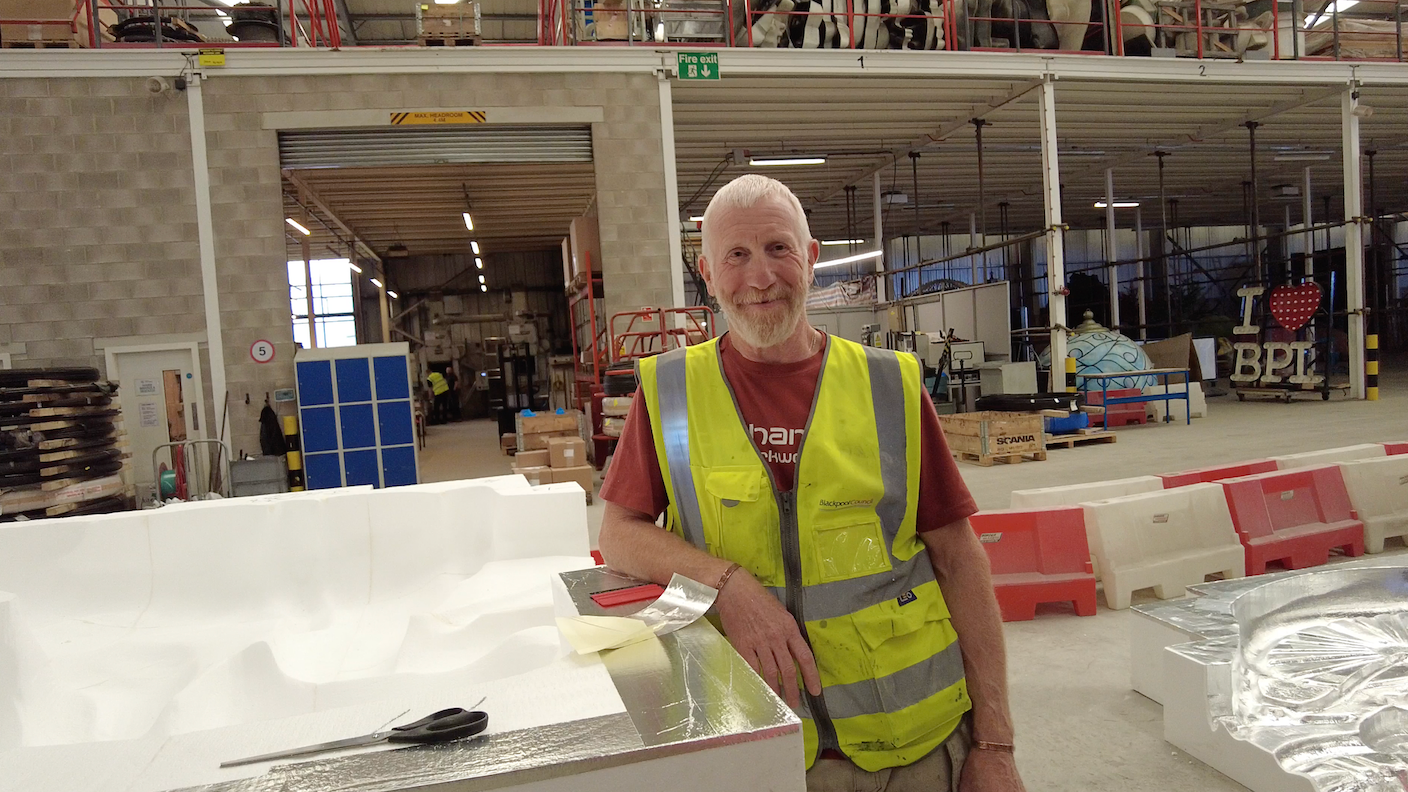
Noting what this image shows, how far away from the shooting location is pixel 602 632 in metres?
1.62

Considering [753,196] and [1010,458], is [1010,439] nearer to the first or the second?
[1010,458]

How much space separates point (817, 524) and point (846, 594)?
0.56ft

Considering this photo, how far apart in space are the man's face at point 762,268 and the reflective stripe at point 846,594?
0.58 m

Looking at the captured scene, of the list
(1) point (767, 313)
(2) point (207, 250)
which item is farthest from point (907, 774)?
(2) point (207, 250)

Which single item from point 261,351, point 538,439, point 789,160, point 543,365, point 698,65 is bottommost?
point 538,439

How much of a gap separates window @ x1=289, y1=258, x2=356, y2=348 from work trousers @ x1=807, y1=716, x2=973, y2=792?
95.1 ft

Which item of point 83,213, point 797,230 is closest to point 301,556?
point 797,230

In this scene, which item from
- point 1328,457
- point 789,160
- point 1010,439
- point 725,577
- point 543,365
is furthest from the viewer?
point 543,365

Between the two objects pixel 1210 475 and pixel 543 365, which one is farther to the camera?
pixel 543 365

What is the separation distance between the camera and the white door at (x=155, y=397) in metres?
10.3

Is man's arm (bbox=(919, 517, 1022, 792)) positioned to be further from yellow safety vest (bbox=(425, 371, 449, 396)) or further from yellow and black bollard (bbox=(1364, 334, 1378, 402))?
yellow safety vest (bbox=(425, 371, 449, 396))

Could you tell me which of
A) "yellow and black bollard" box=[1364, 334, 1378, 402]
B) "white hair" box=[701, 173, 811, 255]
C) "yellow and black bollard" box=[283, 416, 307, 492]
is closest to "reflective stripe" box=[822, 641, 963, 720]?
"white hair" box=[701, 173, 811, 255]

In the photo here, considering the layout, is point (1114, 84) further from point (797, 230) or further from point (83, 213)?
point (83, 213)

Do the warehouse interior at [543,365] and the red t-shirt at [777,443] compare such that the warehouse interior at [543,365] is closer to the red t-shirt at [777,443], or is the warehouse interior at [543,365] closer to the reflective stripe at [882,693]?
the red t-shirt at [777,443]
